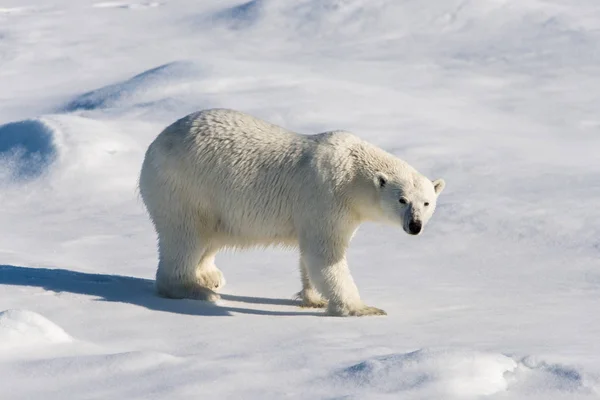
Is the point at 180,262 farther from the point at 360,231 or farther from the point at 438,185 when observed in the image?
the point at 360,231

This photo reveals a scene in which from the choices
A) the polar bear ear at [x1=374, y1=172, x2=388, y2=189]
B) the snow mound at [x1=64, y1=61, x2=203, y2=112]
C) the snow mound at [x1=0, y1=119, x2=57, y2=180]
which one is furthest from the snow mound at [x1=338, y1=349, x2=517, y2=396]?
the snow mound at [x1=64, y1=61, x2=203, y2=112]

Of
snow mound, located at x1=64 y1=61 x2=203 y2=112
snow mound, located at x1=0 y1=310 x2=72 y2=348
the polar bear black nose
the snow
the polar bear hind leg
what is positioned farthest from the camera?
snow mound, located at x1=64 y1=61 x2=203 y2=112

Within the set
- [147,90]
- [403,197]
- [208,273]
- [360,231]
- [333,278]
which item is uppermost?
[403,197]

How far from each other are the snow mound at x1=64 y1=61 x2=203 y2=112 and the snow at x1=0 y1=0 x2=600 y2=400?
0.15 feet

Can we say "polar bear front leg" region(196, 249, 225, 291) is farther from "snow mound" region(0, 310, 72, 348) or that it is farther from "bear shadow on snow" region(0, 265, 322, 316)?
"snow mound" region(0, 310, 72, 348)

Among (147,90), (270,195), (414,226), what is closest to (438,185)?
(414,226)

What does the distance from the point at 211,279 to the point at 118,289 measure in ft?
2.21

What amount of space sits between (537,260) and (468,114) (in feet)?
17.3

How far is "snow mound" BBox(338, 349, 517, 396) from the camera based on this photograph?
483cm

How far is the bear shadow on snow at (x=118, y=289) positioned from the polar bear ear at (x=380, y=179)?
937 mm

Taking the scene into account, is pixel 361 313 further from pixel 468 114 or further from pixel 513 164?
pixel 468 114

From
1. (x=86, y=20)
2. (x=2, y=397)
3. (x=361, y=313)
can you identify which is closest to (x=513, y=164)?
(x=361, y=313)

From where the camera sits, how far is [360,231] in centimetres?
1032

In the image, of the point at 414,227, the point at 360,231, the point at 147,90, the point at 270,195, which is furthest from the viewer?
the point at 147,90
